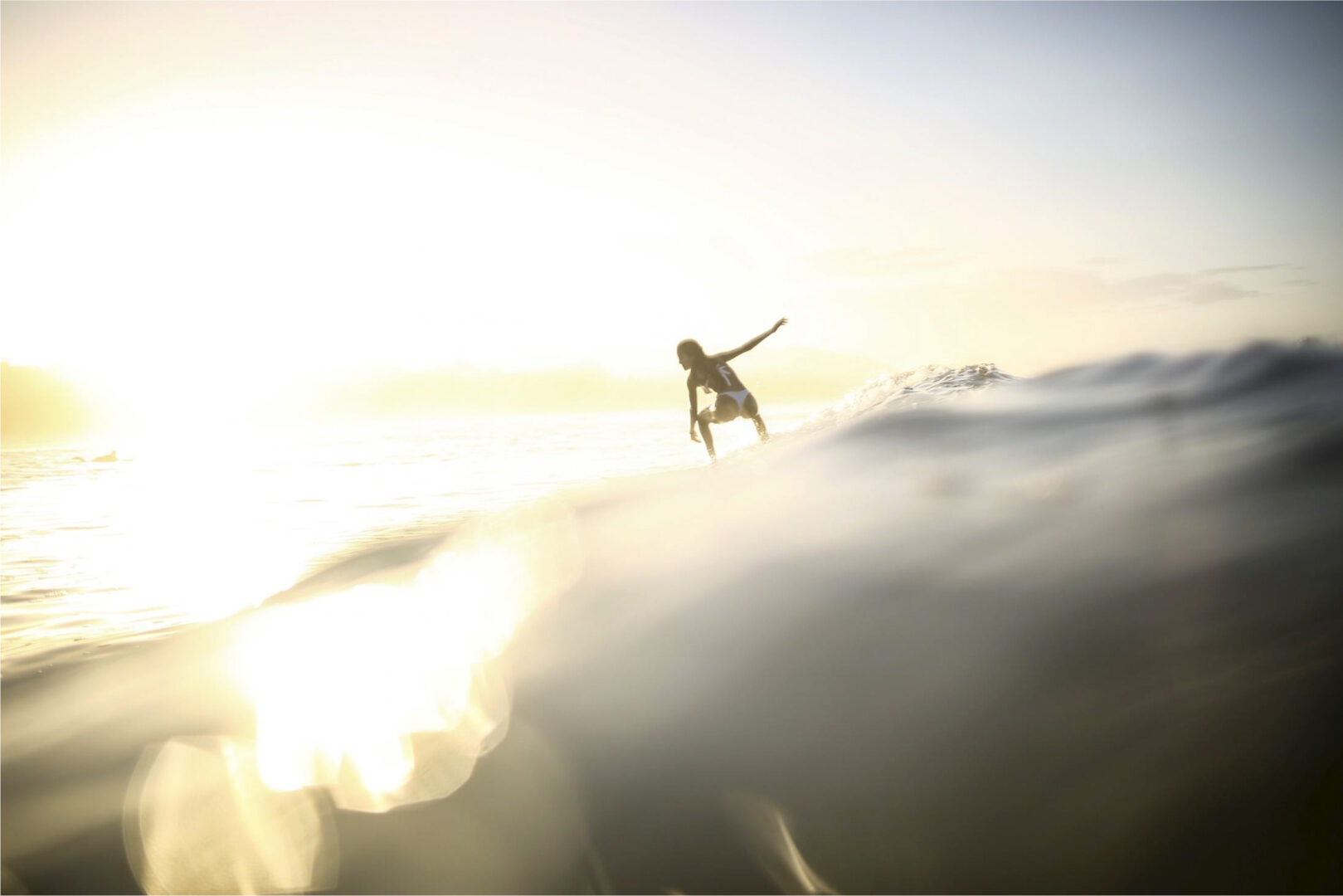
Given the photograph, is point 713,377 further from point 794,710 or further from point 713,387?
point 794,710

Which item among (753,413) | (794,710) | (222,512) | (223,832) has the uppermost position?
(222,512)

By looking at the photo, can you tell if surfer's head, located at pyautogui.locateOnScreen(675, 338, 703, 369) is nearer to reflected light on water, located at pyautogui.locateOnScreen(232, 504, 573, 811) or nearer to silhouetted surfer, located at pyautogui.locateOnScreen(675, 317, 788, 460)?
silhouetted surfer, located at pyautogui.locateOnScreen(675, 317, 788, 460)

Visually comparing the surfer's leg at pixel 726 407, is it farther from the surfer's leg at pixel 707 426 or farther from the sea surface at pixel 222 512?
the sea surface at pixel 222 512

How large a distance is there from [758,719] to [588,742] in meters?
0.66

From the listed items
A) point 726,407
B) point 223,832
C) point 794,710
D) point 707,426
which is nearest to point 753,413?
point 726,407

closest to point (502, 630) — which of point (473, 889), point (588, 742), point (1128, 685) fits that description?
point (588, 742)

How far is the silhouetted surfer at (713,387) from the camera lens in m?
11.4

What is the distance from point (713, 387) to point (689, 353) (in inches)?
26.0

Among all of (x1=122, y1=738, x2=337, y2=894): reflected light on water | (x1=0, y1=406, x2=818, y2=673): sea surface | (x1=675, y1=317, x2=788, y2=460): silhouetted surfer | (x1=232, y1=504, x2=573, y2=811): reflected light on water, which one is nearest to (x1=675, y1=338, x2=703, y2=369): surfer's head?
(x1=675, y1=317, x2=788, y2=460): silhouetted surfer

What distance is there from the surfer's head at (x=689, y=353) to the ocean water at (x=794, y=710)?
670 centimetres

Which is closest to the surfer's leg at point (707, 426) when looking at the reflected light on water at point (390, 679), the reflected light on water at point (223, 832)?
the reflected light on water at point (390, 679)

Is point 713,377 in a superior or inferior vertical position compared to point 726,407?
superior

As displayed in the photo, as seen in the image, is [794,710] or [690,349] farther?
[690,349]

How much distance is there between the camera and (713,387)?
11.4 m
